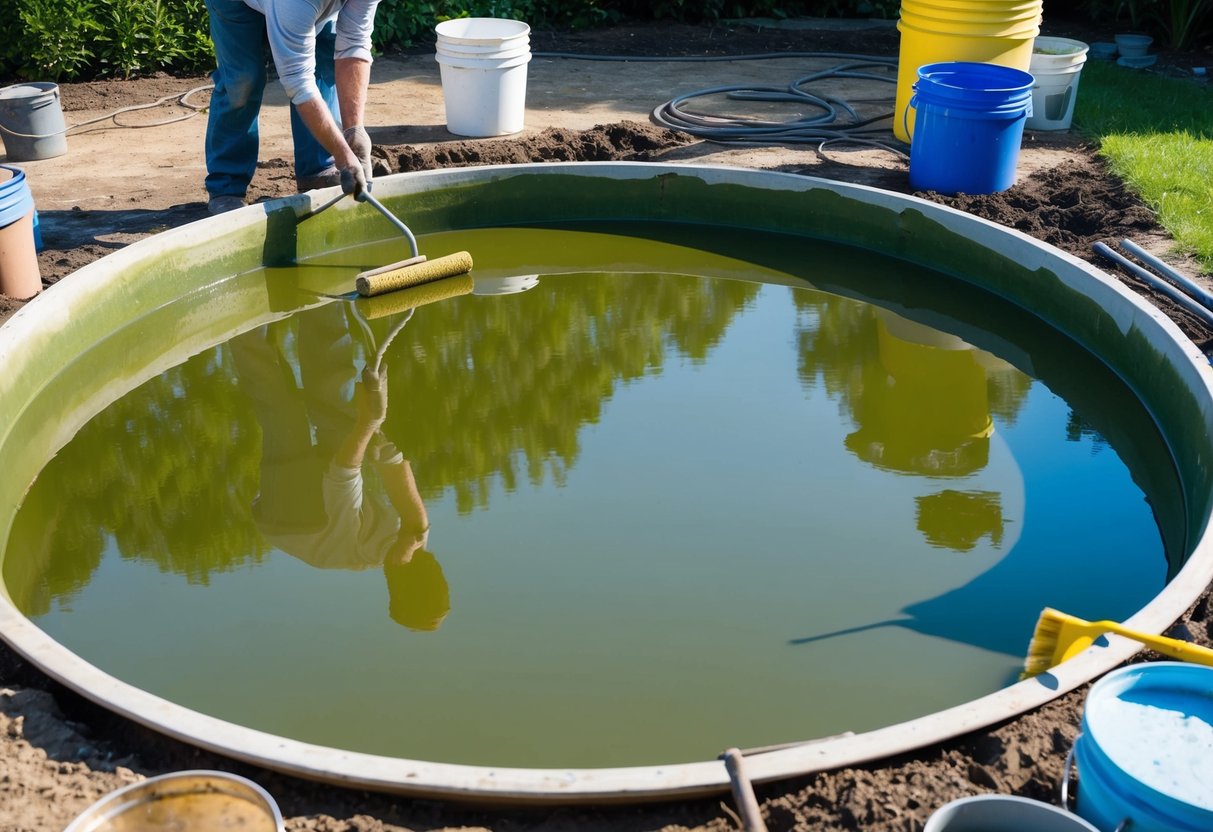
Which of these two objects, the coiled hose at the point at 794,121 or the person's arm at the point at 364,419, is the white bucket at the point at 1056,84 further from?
the person's arm at the point at 364,419

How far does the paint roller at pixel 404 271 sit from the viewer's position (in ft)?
16.7

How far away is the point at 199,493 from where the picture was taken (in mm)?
3928

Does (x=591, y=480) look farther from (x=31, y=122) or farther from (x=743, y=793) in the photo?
(x=31, y=122)

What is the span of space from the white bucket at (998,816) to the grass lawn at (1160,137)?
132 inches

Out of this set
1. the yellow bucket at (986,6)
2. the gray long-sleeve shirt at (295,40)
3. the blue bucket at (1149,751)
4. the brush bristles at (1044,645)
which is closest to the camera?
the blue bucket at (1149,751)

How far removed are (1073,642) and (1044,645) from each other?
0.07 m

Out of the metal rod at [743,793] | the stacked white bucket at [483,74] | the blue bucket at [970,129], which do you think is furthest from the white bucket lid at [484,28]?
the metal rod at [743,793]

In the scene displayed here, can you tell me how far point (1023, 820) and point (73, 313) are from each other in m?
3.80

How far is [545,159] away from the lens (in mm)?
6266

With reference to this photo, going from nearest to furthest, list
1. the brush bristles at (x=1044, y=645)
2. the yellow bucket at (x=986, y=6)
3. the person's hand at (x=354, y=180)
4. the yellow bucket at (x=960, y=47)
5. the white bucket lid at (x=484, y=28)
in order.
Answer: the brush bristles at (x=1044, y=645)
the person's hand at (x=354, y=180)
the yellow bucket at (x=986, y=6)
the yellow bucket at (x=960, y=47)
the white bucket lid at (x=484, y=28)

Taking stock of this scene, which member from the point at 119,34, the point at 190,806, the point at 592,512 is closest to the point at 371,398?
the point at 592,512

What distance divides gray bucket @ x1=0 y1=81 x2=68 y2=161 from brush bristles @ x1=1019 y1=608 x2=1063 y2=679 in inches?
208

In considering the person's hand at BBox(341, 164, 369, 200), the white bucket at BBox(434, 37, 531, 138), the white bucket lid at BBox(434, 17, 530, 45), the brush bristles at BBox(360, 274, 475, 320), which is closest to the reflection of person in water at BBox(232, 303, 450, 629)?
the brush bristles at BBox(360, 274, 475, 320)

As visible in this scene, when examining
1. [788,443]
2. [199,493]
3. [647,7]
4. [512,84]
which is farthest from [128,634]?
[647,7]
